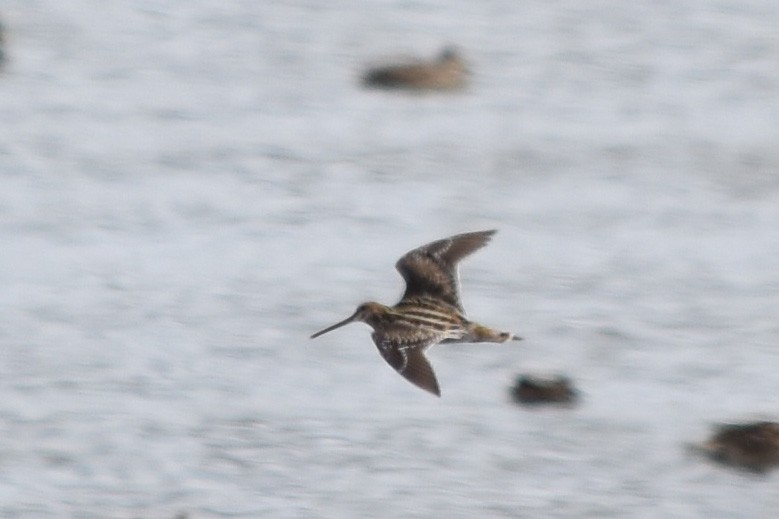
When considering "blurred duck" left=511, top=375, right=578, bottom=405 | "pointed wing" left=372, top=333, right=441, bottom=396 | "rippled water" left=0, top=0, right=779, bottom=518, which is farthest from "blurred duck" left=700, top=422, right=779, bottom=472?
"pointed wing" left=372, top=333, right=441, bottom=396

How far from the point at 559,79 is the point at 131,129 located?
3.04 metres

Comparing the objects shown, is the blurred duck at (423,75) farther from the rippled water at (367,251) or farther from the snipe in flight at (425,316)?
the snipe in flight at (425,316)

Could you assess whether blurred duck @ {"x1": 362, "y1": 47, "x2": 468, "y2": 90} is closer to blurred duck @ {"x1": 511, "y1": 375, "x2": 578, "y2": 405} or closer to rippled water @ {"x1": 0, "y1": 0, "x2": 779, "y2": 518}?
rippled water @ {"x1": 0, "y1": 0, "x2": 779, "y2": 518}

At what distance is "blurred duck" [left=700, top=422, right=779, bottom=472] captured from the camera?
989 cm

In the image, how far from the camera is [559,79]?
15055mm

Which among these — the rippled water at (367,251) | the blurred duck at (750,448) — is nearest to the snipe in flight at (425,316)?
the rippled water at (367,251)

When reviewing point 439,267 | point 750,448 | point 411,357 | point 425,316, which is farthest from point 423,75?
point 411,357

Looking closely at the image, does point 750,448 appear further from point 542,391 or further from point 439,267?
point 439,267

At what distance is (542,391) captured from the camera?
408 inches

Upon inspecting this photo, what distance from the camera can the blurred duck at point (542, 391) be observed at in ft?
34.0

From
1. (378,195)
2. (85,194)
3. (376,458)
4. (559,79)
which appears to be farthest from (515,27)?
(376,458)

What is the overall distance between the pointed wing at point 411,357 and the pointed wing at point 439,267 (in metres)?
0.68

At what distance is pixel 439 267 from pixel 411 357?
4.04 ft

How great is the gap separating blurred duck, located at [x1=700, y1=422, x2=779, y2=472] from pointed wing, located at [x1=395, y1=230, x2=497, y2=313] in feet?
4.46
